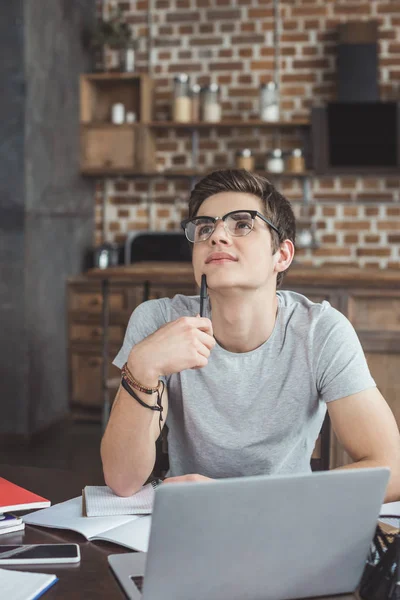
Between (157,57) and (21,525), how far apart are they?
14.9ft

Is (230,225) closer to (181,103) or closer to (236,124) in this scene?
(236,124)

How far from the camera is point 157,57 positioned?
520 cm

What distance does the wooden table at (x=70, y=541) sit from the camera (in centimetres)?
88

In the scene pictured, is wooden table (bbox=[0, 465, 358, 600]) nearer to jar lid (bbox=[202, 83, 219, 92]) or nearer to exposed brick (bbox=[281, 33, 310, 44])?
jar lid (bbox=[202, 83, 219, 92])

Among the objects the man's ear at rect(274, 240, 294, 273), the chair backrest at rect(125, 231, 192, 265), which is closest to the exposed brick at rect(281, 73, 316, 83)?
the chair backrest at rect(125, 231, 192, 265)

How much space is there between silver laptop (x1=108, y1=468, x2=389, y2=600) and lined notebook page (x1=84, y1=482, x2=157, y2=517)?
12.3 inches

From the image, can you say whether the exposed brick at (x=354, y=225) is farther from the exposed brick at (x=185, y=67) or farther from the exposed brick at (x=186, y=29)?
the exposed brick at (x=186, y=29)

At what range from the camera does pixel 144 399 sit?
135 cm

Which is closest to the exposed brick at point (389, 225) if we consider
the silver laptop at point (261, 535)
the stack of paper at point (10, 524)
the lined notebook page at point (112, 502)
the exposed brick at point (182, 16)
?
the exposed brick at point (182, 16)

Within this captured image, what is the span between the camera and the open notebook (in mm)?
1040

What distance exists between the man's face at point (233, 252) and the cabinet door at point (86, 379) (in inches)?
128

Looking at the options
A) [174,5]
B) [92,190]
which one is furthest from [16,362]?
[174,5]

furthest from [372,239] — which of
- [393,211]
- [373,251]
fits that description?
[393,211]

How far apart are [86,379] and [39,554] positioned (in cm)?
379
